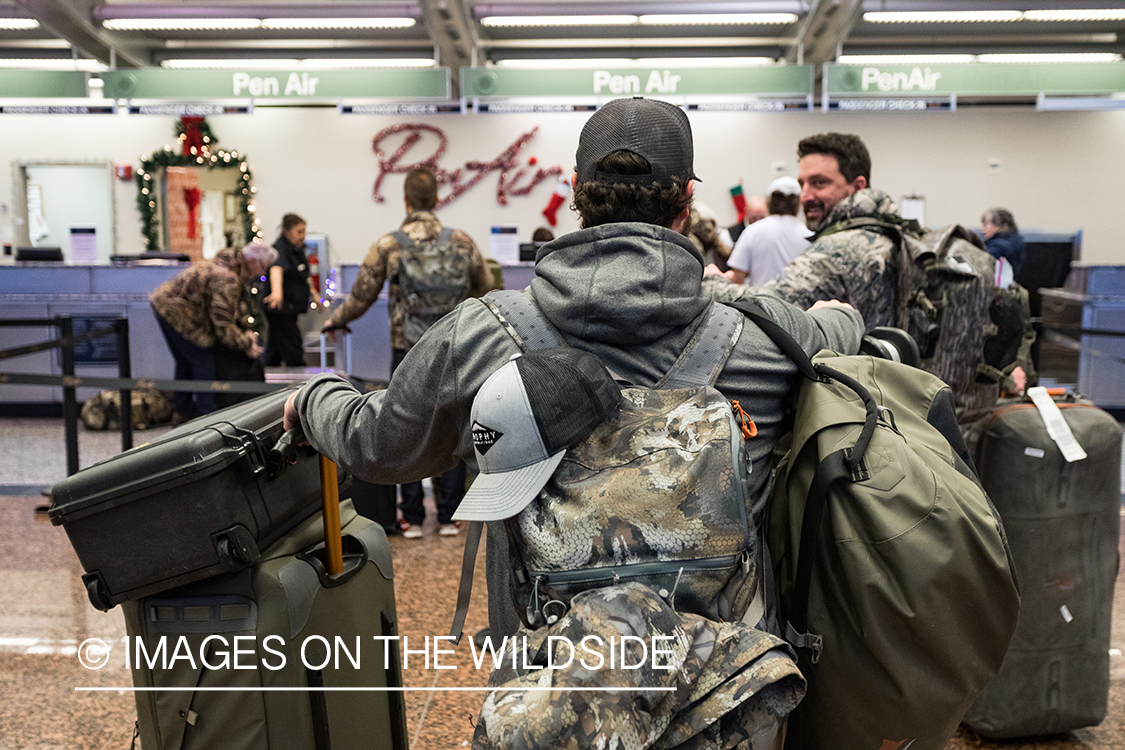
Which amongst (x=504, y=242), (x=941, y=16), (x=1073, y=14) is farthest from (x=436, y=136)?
(x=1073, y=14)

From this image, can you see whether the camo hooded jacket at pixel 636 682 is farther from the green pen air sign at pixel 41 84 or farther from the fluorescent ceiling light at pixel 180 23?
the fluorescent ceiling light at pixel 180 23

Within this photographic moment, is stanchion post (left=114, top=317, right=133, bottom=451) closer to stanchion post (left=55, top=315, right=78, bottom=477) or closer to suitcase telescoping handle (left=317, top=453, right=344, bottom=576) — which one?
stanchion post (left=55, top=315, right=78, bottom=477)

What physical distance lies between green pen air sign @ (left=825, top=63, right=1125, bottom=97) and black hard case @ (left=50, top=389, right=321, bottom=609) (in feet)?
25.4

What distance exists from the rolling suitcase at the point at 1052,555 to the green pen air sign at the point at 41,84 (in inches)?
332

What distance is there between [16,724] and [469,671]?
135cm

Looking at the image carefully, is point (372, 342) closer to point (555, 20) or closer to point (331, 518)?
point (555, 20)

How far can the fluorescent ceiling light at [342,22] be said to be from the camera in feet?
32.3

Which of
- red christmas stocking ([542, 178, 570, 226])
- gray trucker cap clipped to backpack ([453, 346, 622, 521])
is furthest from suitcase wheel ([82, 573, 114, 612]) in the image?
red christmas stocking ([542, 178, 570, 226])

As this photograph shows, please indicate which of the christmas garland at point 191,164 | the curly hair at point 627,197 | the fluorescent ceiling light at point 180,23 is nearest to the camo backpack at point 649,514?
the curly hair at point 627,197

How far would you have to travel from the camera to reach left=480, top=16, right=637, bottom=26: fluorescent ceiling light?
10188mm

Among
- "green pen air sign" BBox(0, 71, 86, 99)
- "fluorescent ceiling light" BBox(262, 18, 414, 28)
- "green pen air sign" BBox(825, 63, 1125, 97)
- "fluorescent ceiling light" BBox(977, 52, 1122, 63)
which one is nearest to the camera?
"green pen air sign" BBox(825, 63, 1125, 97)

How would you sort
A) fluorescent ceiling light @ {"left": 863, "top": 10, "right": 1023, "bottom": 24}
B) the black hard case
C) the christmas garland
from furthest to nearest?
the christmas garland → fluorescent ceiling light @ {"left": 863, "top": 10, "right": 1023, "bottom": 24} → the black hard case

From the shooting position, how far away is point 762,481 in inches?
52.4

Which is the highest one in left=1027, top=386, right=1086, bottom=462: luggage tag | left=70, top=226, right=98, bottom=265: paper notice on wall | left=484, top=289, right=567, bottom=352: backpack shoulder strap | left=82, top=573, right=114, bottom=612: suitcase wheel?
left=70, top=226, right=98, bottom=265: paper notice on wall
